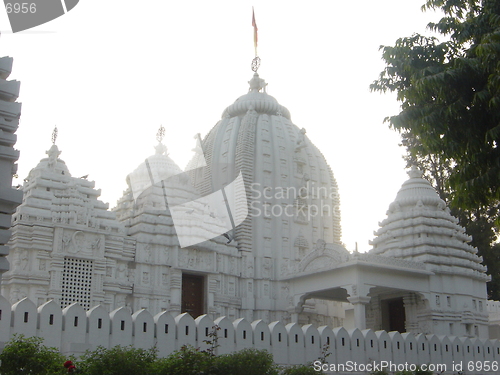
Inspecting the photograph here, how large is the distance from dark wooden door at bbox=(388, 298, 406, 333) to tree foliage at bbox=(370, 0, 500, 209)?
1236 centimetres

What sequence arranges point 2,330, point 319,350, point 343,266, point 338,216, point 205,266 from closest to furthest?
1. point 2,330
2. point 319,350
3. point 343,266
4. point 205,266
5. point 338,216

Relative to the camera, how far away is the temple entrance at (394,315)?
28.1 m

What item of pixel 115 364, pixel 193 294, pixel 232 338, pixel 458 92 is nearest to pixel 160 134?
pixel 193 294

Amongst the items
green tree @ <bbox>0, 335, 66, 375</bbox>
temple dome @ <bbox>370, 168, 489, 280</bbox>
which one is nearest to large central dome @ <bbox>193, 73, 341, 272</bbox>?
temple dome @ <bbox>370, 168, 489, 280</bbox>

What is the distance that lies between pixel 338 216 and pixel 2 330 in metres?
22.5

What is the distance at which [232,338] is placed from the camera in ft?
62.7

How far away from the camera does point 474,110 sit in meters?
15.9

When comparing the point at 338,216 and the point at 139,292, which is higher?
the point at 338,216

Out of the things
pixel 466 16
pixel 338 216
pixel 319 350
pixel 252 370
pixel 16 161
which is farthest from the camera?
pixel 338 216

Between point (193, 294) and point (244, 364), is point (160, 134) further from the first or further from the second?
point (244, 364)

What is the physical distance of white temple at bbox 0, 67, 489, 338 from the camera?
81.1 ft

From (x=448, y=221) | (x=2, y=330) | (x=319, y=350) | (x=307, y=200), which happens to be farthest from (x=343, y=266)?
(x=2, y=330)

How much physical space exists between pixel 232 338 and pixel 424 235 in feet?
40.9

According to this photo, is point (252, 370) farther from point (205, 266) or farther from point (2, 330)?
point (205, 266)
